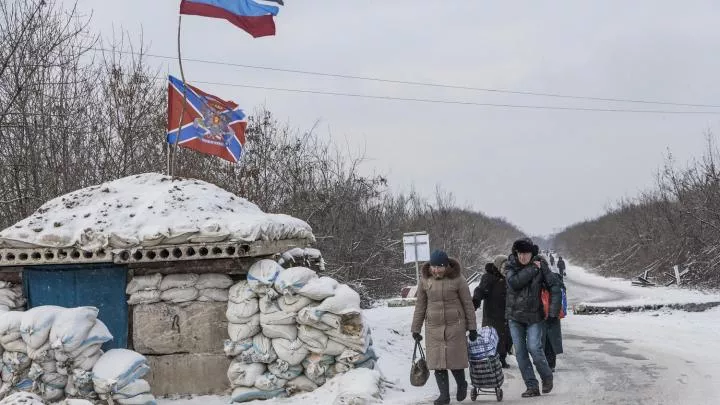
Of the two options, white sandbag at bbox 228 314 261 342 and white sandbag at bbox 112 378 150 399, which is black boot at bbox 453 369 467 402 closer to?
white sandbag at bbox 228 314 261 342

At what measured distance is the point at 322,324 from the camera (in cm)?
760

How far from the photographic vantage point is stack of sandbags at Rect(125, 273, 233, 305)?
7980mm

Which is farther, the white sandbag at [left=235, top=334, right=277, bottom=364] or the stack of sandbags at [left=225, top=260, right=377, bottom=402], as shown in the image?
the white sandbag at [left=235, top=334, right=277, bottom=364]

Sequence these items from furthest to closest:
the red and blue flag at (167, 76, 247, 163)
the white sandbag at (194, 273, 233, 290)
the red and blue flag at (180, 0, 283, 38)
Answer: the red and blue flag at (167, 76, 247, 163) → the red and blue flag at (180, 0, 283, 38) → the white sandbag at (194, 273, 233, 290)

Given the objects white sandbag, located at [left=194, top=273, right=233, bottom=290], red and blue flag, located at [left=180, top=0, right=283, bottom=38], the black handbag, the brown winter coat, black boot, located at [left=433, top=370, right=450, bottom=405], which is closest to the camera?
the brown winter coat

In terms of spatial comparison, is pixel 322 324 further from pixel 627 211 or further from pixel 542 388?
pixel 627 211

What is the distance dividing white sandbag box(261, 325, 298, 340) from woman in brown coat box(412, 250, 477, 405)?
1409 mm

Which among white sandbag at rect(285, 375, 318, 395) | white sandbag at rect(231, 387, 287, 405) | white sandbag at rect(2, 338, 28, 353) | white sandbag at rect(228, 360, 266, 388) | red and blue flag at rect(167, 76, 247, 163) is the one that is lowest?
white sandbag at rect(231, 387, 287, 405)

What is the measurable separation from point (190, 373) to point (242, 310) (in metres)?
1.00

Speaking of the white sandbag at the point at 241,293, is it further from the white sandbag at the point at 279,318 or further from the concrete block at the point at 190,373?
the concrete block at the point at 190,373

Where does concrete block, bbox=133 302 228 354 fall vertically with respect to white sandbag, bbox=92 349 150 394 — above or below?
above

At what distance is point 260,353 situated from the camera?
25.3 ft

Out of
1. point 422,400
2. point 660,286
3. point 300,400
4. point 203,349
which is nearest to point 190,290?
point 203,349

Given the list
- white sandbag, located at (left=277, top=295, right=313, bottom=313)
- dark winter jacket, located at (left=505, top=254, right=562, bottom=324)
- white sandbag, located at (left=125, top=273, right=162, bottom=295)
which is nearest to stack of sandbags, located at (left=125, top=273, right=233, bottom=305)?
white sandbag, located at (left=125, top=273, right=162, bottom=295)
